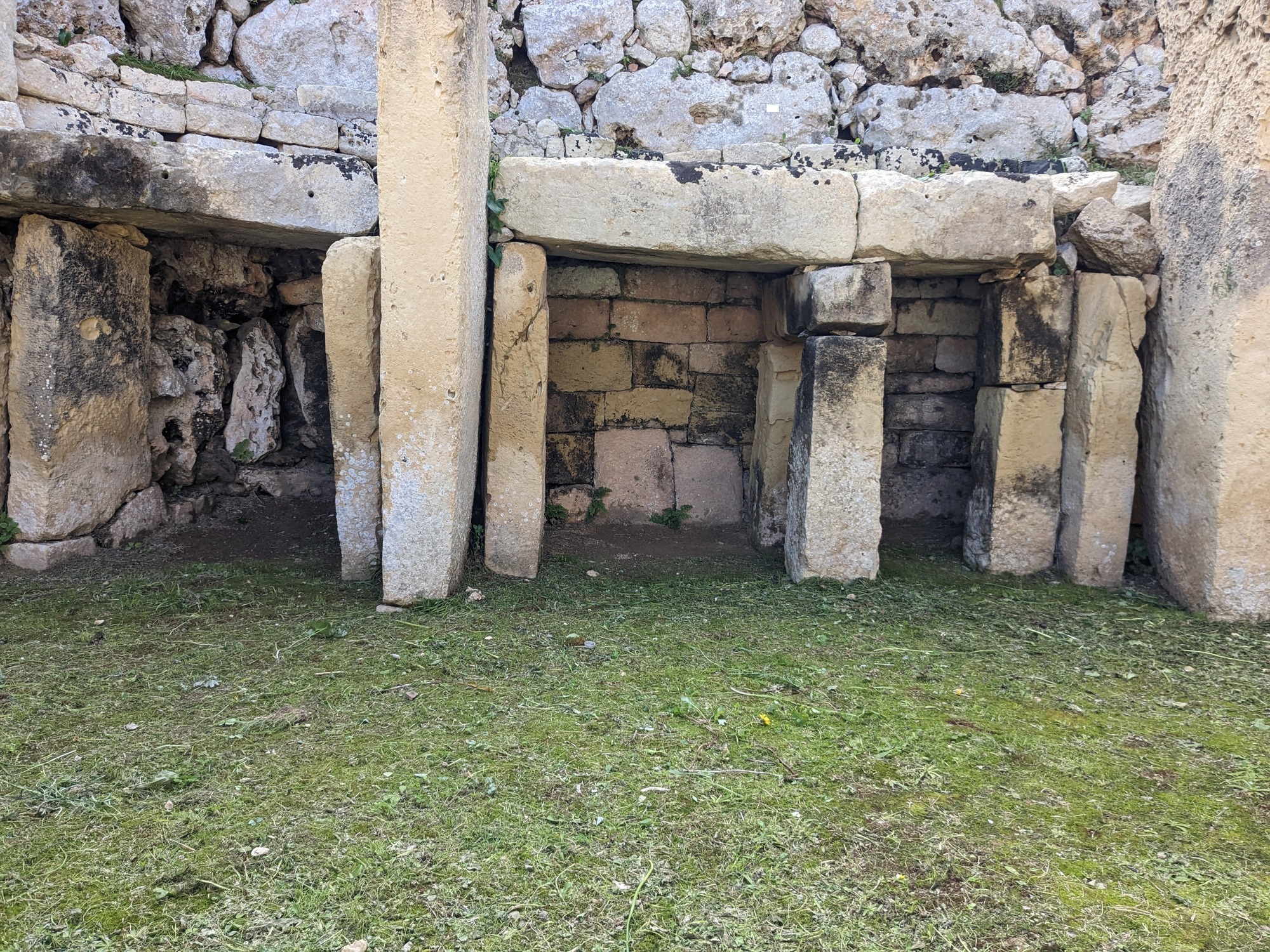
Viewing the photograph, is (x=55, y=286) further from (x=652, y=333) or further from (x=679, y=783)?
(x=679, y=783)

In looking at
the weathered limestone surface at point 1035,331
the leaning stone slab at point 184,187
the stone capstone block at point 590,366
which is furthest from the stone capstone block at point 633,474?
the weathered limestone surface at point 1035,331

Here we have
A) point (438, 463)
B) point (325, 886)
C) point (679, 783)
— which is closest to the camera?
point (325, 886)

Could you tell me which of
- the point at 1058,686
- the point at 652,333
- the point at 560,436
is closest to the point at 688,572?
the point at 560,436

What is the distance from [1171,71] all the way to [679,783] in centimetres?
524

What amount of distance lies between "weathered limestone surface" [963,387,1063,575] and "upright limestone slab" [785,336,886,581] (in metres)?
0.90

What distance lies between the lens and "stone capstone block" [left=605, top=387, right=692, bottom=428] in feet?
20.6

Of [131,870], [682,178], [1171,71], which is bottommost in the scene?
[131,870]

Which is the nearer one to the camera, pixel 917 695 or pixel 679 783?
pixel 679 783

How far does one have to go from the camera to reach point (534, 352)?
493 cm

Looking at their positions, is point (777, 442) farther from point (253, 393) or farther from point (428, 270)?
point (253, 393)

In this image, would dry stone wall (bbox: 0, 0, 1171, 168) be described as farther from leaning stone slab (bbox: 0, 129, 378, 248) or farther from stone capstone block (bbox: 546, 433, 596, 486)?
stone capstone block (bbox: 546, 433, 596, 486)

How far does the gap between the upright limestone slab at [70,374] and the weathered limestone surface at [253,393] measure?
0.69m

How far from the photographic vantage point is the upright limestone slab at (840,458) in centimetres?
498

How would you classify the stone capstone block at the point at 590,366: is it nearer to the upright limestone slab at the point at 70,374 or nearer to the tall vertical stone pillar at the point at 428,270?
the tall vertical stone pillar at the point at 428,270
